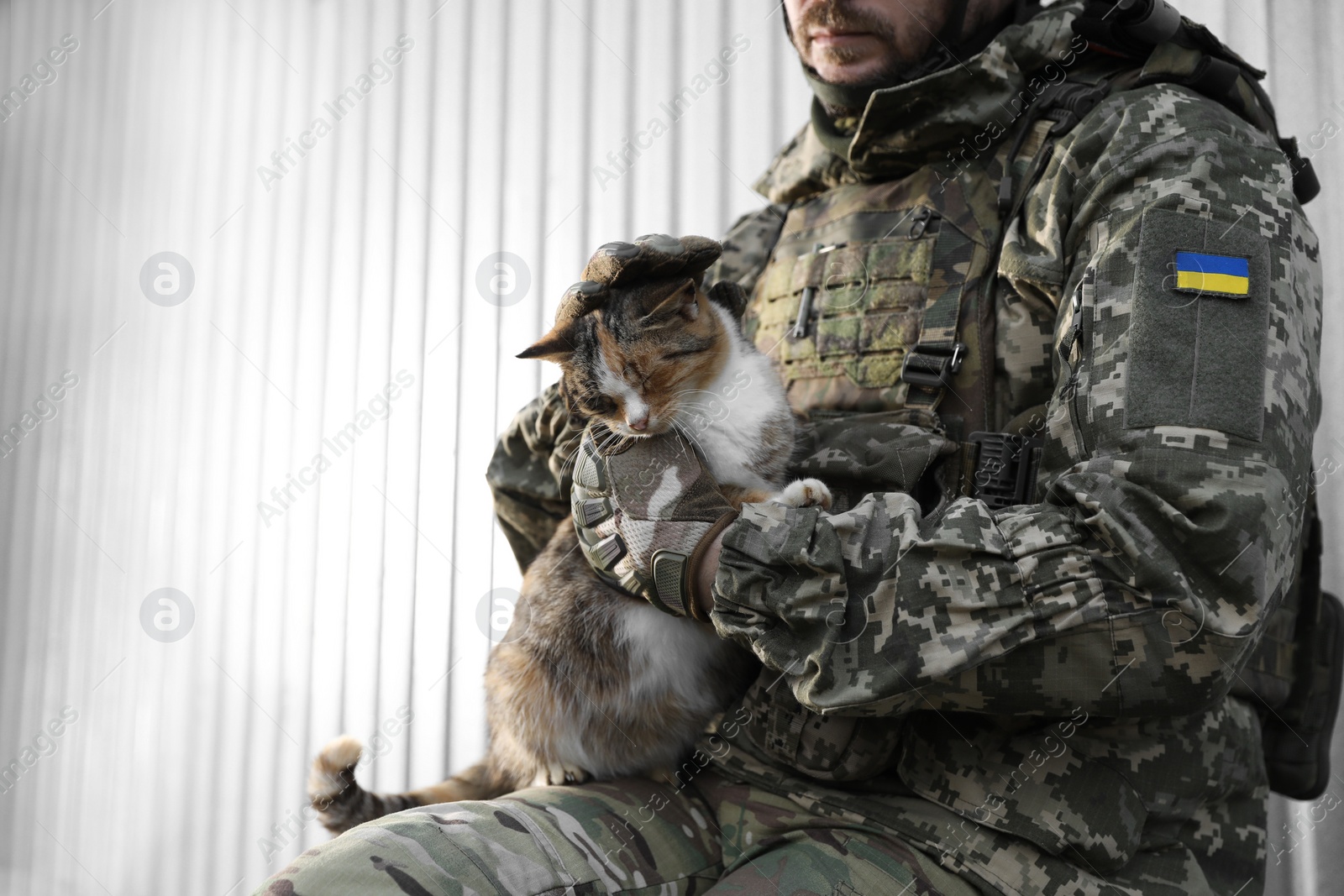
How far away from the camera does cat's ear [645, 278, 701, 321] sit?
1498 mm

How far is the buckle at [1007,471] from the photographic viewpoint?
1380 millimetres

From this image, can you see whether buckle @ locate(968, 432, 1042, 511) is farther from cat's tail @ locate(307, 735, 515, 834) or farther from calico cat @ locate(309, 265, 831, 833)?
cat's tail @ locate(307, 735, 515, 834)

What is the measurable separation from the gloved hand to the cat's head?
5cm

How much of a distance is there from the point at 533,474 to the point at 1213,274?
1327 millimetres

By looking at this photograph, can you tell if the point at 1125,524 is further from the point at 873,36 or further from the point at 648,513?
the point at 873,36

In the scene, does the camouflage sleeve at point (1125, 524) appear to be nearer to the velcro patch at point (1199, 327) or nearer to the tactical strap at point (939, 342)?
the velcro patch at point (1199, 327)

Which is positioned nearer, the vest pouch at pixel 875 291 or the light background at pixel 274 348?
the vest pouch at pixel 875 291

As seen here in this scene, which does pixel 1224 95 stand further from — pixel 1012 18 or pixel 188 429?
pixel 188 429

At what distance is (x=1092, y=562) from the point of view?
1.13m

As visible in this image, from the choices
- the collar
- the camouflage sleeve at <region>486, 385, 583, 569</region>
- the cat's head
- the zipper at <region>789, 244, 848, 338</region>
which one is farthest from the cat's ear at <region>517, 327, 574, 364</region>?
the collar

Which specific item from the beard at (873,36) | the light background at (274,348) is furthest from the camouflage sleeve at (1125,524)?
the light background at (274,348)

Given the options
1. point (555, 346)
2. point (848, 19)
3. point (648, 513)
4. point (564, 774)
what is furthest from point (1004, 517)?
point (848, 19)

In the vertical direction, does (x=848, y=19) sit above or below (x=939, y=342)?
above

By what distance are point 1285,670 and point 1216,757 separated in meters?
0.41
